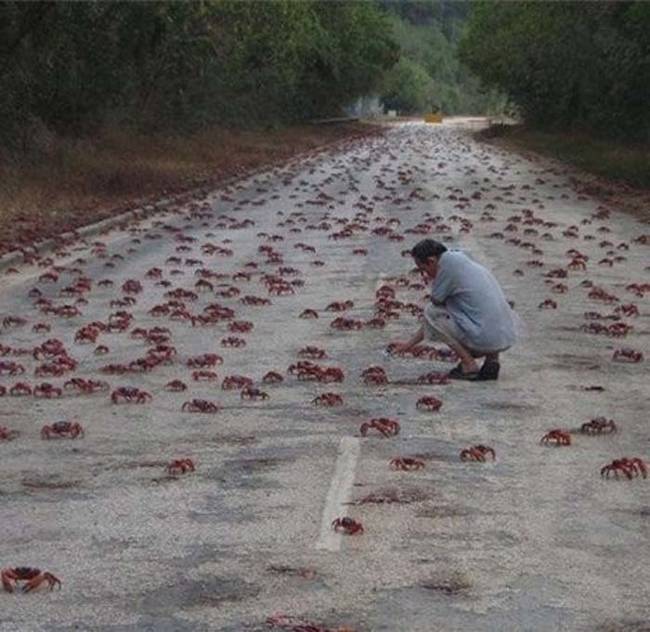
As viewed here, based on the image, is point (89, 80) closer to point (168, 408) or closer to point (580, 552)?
point (168, 408)

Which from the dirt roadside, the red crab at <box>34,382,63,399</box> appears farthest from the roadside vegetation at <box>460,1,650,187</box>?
the red crab at <box>34,382,63,399</box>

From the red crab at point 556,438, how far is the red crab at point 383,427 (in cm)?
88

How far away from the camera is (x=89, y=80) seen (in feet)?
122

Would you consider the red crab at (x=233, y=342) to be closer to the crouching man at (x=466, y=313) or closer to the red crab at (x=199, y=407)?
the crouching man at (x=466, y=313)

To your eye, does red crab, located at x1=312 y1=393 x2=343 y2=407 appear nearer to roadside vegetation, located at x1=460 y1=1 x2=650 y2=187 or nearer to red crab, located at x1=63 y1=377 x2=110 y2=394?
red crab, located at x1=63 y1=377 x2=110 y2=394

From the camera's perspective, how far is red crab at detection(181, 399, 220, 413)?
33.3ft

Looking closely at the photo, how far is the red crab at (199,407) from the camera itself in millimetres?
10141

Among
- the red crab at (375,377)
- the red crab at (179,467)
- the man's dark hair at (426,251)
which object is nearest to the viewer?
the red crab at (179,467)

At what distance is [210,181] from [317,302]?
871 inches

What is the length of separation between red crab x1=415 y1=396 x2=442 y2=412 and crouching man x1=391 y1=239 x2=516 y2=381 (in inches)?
46.4

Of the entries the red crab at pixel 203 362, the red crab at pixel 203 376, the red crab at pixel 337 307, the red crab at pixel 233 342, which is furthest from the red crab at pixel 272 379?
the red crab at pixel 337 307

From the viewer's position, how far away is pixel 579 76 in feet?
172

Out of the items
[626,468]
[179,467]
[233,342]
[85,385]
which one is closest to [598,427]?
[626,468]

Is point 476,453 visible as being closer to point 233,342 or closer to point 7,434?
point 7,434
